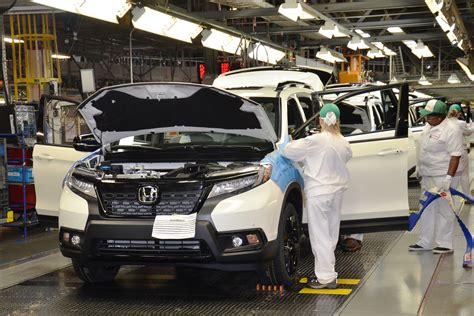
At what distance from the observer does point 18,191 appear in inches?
380

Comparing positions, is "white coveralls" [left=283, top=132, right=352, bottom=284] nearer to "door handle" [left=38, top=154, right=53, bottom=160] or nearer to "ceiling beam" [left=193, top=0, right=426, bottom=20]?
"door handle" [left=38, top=154, right=53, bottom=160]

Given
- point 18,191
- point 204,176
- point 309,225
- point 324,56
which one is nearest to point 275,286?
point 309,225

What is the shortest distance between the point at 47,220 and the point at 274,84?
10.7 ft

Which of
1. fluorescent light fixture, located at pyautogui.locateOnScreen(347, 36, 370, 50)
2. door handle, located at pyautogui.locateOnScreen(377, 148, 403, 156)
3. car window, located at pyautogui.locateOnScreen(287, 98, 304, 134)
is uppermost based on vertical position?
fluorescent light fixture, located at pyautogui.locateOnScreen(347, 36, 370, 50)

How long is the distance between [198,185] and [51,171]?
2.28 m

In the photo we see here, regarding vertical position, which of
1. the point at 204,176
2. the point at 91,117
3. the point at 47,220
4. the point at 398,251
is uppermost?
the point at 91,117

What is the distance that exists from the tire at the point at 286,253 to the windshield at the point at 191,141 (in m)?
0.71

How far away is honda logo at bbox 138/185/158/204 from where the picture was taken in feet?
18.0

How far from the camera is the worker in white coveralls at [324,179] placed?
5828 mm

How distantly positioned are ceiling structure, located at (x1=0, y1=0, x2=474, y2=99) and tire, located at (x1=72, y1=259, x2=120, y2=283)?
4.38m

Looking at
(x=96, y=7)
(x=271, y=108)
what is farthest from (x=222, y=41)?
(x=271, y=108)

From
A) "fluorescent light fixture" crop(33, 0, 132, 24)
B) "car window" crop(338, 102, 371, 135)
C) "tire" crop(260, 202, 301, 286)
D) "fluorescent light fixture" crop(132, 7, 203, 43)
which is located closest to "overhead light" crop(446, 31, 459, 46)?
"car window" crop(338, 102, 371, 135)

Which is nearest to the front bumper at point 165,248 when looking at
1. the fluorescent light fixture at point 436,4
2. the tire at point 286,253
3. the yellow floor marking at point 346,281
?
the tire at point 286,253

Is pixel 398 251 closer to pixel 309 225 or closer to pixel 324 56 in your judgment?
pixel 309 225
